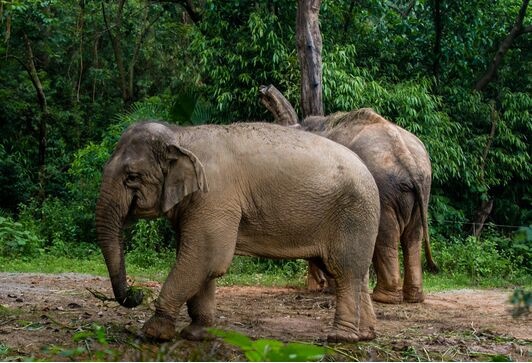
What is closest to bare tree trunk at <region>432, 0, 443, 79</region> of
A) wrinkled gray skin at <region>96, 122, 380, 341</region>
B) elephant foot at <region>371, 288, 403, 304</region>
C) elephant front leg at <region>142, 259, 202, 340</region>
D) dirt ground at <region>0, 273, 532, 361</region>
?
dirt ground at <region>0, 273, 532, 361</region>

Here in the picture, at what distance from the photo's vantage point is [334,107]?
48.0 feet

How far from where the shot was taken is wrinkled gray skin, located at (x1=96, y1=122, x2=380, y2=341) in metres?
6.38

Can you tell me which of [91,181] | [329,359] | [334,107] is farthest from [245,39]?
[329,359]

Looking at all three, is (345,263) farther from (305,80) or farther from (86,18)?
(86,18)

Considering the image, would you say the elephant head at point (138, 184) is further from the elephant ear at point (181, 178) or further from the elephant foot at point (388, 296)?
the elephant foot at point (388, 296)

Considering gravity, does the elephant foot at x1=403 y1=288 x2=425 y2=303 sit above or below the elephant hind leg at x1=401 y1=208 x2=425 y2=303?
below

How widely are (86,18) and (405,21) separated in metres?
8.78

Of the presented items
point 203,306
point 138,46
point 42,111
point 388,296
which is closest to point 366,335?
point 203,306

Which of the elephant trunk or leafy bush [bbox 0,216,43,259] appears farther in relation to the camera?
leafy bush [bbox 0,216,43,259]

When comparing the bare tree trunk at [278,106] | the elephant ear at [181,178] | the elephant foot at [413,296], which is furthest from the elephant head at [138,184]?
the bare tree trunk at [278,106]

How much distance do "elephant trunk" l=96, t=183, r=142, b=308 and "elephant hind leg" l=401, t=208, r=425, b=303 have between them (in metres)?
4.20

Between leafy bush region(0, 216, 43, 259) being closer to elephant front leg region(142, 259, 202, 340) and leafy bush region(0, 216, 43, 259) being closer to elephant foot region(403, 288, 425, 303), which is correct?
elephant foot region(403, 288, 425, 303)

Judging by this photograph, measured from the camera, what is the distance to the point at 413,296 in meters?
9.88

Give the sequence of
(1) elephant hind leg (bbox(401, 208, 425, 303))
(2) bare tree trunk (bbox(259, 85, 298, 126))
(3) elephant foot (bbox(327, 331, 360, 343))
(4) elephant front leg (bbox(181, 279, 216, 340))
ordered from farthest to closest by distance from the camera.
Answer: (2) bare tree trunk (bbox(259, 85, 298, 126)) < (1) elephant hind leg (bbox(401, 208, 425, 303)) < (4) elephant front leg (bbox(181, 279, 216, 340)) < (3) elephant foot (bbox(327, 331, 360, 343))
